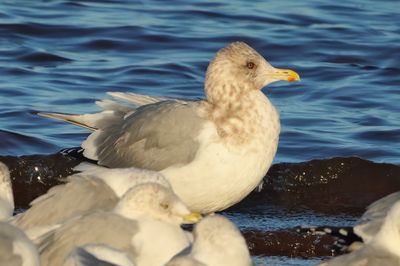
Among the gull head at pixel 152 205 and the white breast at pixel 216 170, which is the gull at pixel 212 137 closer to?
the white breast at pixel 216 170

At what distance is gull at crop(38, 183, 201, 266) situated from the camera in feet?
20.6

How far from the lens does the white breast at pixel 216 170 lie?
834 cm

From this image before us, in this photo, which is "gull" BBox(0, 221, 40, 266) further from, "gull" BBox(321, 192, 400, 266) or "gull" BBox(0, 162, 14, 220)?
"gull" BBox(0, 162, 14, 220)

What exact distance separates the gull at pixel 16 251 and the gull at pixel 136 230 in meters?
0.47

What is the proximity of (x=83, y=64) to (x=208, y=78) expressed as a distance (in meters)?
5.79

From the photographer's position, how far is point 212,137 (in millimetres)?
8375

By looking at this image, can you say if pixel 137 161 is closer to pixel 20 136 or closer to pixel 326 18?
pixel 20 136

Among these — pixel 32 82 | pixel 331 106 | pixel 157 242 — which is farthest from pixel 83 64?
pixel 157 242

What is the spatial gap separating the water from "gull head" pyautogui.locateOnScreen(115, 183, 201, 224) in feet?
10.6

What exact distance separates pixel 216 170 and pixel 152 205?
1981 millimetres

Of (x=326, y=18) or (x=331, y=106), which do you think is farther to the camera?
(x=326, y=18)

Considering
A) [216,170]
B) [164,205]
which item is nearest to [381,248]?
[164,205]

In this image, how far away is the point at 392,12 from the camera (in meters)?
17.2

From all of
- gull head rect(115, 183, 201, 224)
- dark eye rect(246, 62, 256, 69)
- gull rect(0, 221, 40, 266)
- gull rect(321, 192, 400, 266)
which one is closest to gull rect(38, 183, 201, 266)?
gull head rect(115, 183, 201, 224)
